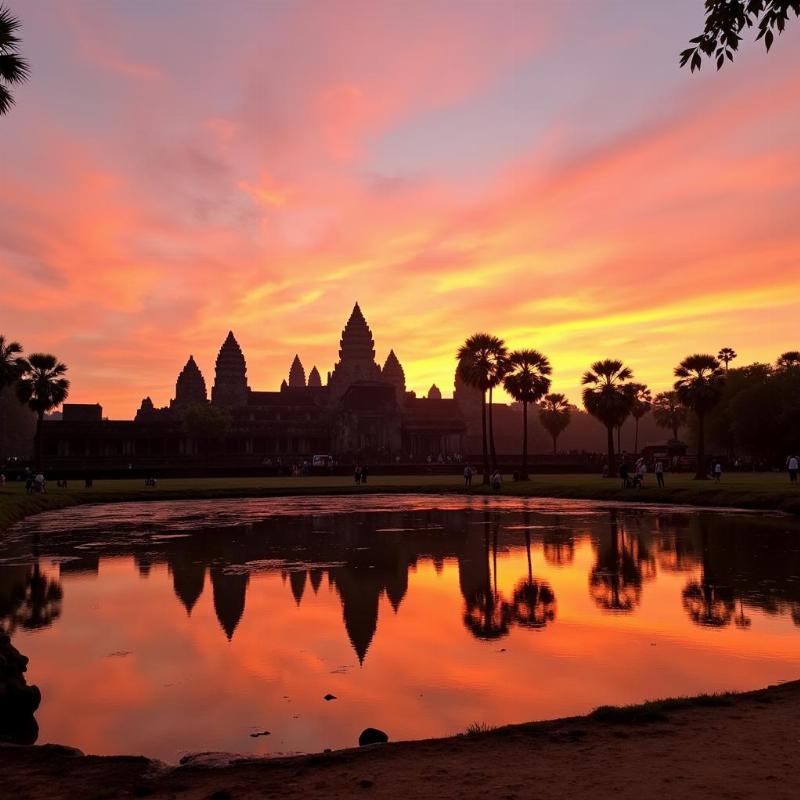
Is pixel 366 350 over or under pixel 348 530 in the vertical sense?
over

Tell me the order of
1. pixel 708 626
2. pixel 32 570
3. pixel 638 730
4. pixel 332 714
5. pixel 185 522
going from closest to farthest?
pixel 638 730 → pixel 332 714 → pixel 708 626 → pixel 32 570 → pixel 185 522

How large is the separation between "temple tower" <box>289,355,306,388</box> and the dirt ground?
16963 centimetres

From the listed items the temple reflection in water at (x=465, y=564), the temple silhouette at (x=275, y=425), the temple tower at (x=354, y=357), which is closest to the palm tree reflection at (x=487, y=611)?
the temple reflection in water at (x=465, y=564)

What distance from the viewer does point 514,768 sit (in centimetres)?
589

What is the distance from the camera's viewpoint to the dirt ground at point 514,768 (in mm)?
5473

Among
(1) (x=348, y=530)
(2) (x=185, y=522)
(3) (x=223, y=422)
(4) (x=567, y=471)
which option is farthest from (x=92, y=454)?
(1) (x=348, y=530)

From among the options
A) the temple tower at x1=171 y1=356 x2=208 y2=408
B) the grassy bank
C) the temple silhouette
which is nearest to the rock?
the grassy bank

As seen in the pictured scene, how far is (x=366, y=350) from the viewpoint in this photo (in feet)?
414

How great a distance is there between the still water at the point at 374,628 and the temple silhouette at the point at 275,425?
59657 mm

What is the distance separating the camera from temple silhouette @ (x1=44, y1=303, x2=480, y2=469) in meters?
92.4

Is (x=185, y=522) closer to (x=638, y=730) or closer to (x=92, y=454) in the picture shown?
(x=638, y=730)

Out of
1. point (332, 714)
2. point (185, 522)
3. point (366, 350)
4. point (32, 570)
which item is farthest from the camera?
point (366, 350)

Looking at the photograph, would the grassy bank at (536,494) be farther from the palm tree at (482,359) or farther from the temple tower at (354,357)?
the temple tower at (354,357)

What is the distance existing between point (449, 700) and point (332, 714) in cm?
134
